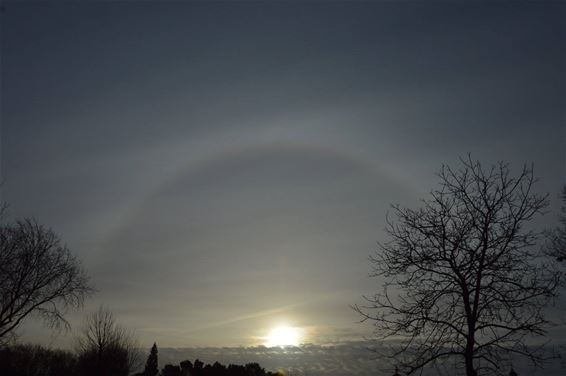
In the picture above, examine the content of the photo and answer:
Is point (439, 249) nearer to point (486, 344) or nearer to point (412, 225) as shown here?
point (412, 225)

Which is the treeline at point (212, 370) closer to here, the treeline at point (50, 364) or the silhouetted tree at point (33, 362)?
the treeline at point (50, 364)

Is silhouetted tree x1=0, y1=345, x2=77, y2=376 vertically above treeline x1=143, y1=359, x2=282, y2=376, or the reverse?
treeline x1=143, y1=359, x2=282, y2=376

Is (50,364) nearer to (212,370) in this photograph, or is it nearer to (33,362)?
(33,362)

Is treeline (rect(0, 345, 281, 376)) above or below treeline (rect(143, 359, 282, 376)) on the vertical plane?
below

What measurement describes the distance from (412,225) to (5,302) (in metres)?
29.8

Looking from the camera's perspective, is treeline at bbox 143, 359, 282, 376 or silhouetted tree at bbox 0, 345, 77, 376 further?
silhouetted tree at bbox 0, 345, 77, 376

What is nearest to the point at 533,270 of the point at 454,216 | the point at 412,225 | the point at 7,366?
the point at 454,216

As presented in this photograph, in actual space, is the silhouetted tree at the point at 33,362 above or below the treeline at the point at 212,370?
below

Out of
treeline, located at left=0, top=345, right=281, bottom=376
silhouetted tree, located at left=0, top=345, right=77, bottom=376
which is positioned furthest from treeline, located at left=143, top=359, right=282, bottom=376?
silhouetted tree, located at left=0, top=345, right=77, bottom=376

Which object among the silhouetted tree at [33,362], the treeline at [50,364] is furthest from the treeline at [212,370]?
the silhouetted tree at [33,362]

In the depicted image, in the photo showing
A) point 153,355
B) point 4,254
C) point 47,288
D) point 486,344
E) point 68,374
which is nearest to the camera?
point 486,344

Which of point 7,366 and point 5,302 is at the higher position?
point 5,302

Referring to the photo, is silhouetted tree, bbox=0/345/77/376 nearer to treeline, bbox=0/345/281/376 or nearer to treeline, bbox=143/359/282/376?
treeline, bbox=0/345/281/376

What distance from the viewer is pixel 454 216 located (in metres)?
11.9
